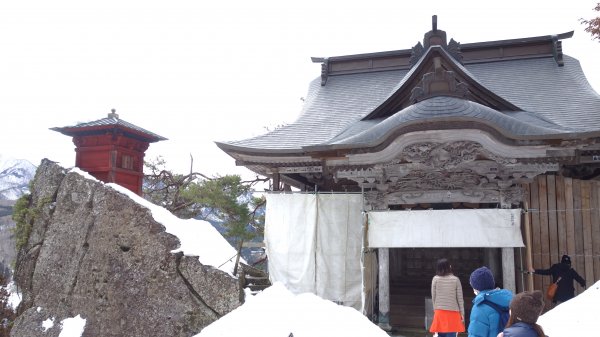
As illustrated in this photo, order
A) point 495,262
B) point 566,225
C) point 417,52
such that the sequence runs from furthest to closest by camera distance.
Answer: point 417,52 → point 495,262 → point 566,225

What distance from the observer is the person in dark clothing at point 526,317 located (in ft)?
9.01

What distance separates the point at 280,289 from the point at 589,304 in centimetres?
378

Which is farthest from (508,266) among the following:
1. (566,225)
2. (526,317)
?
(526,317)

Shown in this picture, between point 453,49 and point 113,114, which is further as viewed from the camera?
point 113,114

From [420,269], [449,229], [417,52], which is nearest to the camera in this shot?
[449,229]

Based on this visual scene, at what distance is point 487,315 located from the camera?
3.54m

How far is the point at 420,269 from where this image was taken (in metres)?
11.0

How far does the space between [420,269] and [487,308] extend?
769cm

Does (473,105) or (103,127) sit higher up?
(103,127)

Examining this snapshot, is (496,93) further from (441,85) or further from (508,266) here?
(508,266)

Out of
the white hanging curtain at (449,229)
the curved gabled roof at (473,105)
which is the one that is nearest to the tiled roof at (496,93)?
the curved gabled roof at (473,105)

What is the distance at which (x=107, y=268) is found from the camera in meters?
9.75

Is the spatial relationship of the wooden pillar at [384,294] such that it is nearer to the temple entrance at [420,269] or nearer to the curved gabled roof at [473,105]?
the temple entrance at [420,269]

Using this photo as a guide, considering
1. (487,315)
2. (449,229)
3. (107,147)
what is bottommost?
(487,315)
